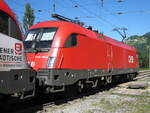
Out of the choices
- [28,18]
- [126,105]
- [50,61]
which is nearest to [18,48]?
[50,61]

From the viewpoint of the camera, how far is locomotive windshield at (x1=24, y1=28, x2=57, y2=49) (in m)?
9.41

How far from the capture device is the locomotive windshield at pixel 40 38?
9.41 m

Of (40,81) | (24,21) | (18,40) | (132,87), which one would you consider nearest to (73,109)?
(40,81)

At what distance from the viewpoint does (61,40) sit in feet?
30.4

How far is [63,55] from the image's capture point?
917 cm

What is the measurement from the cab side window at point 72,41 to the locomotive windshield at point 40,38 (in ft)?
2.09

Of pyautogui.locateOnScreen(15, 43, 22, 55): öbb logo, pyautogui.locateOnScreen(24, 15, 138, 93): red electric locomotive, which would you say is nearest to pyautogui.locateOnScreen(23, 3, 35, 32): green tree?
pyautogui.locateOnScreen(24, 15, 138, 93): red electric locomotive

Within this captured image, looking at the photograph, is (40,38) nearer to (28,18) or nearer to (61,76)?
(61,76)

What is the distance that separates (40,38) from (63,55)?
52.0 inches

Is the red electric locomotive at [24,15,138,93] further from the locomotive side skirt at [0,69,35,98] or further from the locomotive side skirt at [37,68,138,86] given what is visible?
the locomotive side skirt at [0,69,35,98]

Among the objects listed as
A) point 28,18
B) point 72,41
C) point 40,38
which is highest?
point 28,18

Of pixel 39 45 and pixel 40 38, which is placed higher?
pixel 40 38

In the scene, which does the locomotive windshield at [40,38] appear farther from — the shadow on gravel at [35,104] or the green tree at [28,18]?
the green tree at [28,18]

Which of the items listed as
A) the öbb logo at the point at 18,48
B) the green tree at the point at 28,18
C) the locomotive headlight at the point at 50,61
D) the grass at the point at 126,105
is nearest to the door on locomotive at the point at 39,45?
the locomotive headlight at the point at 50,61
